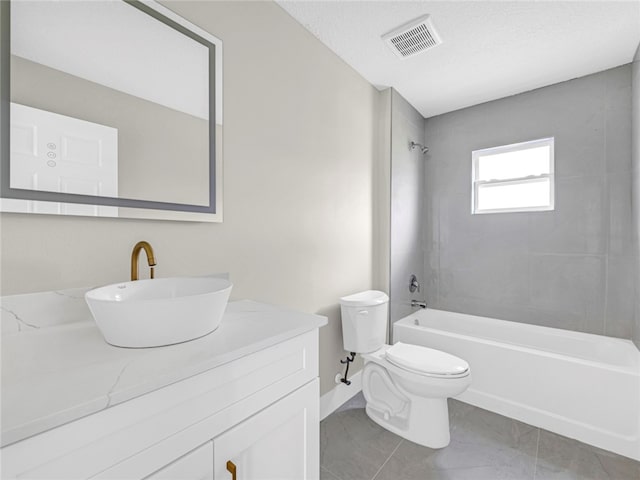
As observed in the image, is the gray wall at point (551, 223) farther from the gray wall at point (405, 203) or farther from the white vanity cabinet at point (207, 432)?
the white vanity cabinet at point (207, 432)

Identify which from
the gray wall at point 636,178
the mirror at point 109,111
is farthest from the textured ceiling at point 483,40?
the mirror at point 109,111

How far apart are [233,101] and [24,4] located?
68 cm

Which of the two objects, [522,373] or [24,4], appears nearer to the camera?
[24,4]

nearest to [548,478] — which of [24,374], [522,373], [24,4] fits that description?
[522,373]

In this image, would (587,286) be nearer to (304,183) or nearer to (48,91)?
(304,183)

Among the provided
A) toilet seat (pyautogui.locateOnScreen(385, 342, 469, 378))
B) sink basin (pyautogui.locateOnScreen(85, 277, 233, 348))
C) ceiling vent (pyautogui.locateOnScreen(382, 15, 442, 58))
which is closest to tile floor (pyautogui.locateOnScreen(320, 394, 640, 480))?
toilet seat (pyautogui.locateOnScreen(385, 342, 469, 378))

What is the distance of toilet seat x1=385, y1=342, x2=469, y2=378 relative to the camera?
1588 mm

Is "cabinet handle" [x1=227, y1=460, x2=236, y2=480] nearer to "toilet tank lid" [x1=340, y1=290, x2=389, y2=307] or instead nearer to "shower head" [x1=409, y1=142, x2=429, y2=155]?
"toilet tank lid" [x1=340, y1=290, x2=389, y2=307]

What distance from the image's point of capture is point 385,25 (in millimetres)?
1718

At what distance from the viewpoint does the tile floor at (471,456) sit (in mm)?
1442

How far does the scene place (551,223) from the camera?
7.81ft

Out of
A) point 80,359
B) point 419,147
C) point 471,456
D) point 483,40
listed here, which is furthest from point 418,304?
point 80,359

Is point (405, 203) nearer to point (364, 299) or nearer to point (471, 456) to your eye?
point (364, 299)

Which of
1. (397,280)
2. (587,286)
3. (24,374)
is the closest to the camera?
(24,374)
